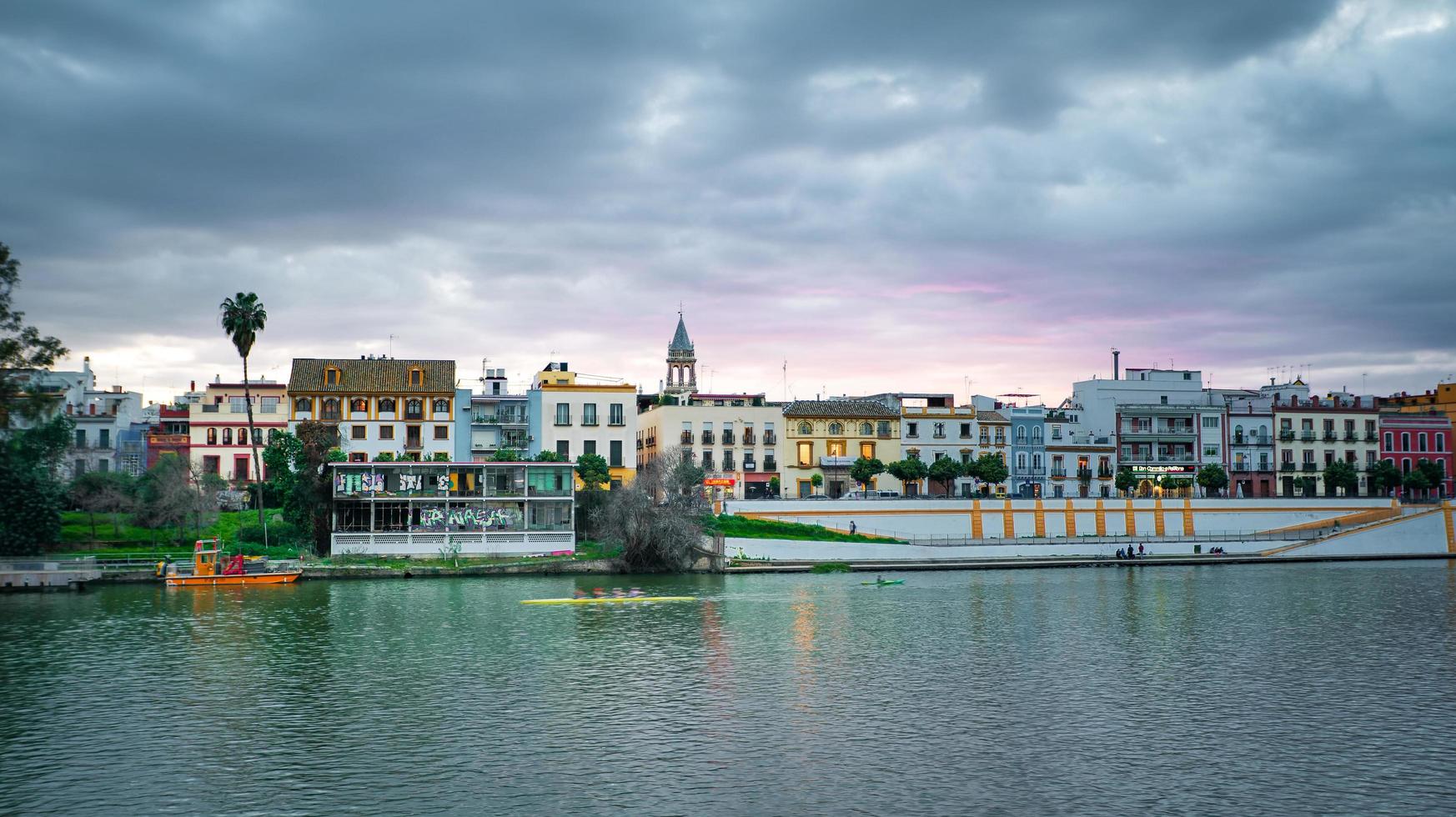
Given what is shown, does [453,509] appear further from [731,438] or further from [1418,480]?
[1418,480]

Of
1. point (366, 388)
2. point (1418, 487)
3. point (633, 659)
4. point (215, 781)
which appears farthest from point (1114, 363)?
point (215, 781)

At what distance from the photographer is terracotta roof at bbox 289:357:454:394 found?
109 m

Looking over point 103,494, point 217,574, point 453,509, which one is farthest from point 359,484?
point 103,494

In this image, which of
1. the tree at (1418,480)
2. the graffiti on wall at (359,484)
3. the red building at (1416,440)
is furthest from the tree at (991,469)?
the graffiti on wall at (359,484)

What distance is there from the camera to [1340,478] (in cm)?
11975

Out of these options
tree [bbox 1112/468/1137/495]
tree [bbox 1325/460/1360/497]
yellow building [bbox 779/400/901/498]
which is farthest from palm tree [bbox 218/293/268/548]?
tree [bbox 1325/460/1360/497]

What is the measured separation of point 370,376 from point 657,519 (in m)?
41.0

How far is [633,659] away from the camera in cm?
4747

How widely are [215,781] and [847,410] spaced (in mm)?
90251

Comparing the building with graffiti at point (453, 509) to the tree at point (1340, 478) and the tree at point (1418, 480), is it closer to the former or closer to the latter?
the tree at point (1340, 478)

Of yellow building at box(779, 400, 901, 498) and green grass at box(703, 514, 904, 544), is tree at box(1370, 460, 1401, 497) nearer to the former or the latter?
yellow building at box(779, 400, 901, 498)

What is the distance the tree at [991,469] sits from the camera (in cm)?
10906

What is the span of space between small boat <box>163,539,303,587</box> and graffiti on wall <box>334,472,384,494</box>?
A: 27.2 ft

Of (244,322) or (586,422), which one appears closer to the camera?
(244,322)
